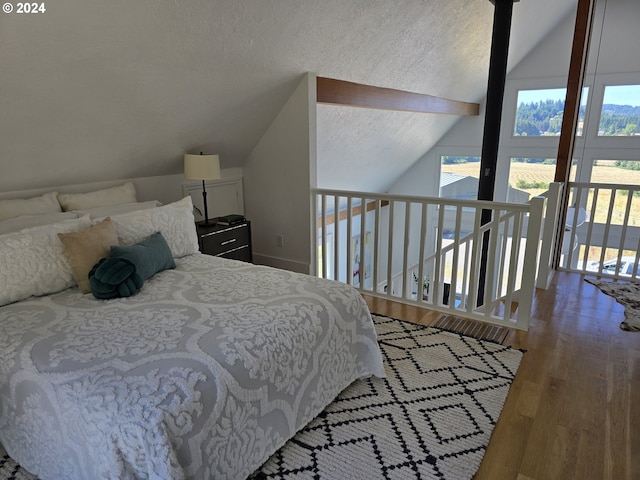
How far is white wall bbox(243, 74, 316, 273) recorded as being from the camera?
11.7 ft

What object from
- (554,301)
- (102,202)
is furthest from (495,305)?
(102,202)

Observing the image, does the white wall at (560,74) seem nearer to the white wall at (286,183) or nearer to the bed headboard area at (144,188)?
the white wall at (286,183)

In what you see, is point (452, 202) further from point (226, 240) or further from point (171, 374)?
point (171, 374)

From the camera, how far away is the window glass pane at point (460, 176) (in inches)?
278

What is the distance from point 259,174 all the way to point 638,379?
3.22m

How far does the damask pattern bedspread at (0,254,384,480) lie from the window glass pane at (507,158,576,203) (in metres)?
5.48

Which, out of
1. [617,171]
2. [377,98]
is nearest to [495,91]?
[377,98]

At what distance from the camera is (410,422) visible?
1970mm

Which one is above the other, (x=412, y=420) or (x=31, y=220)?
(x=31, y=220)

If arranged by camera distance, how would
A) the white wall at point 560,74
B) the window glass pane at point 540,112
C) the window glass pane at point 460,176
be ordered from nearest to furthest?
the white wall at point 560,74
the window glass pane at point 540,112
the window glass pane at point 460,176

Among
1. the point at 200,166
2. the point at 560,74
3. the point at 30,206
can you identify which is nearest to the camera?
the point at 30,206

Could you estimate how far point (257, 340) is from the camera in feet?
5.41

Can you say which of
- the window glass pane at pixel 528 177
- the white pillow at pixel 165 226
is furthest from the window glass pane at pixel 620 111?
the white pillow at pixel 165 226

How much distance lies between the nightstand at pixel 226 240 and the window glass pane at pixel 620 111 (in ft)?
17.3
